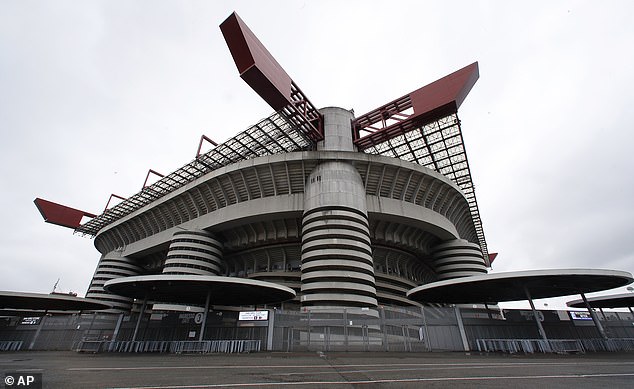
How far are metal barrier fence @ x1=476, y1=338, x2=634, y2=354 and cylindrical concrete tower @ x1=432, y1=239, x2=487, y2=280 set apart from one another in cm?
1955

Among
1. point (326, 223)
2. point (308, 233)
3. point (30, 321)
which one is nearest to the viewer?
point (30, 321)

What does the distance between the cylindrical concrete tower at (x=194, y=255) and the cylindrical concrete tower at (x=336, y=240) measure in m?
15.1

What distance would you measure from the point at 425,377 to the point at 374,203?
1074 inches

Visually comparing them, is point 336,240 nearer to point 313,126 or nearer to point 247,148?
point 313,126

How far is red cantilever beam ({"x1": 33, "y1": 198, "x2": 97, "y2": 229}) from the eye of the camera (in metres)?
55.2

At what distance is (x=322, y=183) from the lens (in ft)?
106

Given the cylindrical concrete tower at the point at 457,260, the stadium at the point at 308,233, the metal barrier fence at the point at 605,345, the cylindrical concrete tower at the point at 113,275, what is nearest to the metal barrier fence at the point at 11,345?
the stadium at the point at 308,233

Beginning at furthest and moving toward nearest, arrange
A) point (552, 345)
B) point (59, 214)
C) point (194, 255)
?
point (59, 214) → point (194, 255) → point (552, 345)

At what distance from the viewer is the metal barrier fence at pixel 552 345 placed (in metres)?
17.1

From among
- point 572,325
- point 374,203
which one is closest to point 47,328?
point 374,203

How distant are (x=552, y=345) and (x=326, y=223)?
1950 centimetres

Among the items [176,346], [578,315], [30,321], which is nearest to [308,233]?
[176,346]

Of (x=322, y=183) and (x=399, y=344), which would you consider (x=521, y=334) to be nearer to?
(x=399, y=344)

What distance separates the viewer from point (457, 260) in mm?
40094
